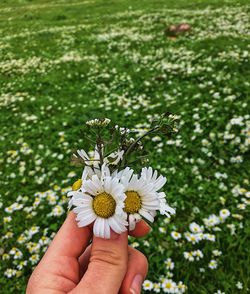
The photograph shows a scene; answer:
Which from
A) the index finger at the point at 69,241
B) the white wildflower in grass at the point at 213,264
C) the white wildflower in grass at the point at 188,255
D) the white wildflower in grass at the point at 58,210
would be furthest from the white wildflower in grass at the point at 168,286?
the index finger at the point at 69,241

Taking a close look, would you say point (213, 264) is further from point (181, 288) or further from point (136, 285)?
point (136, 285)

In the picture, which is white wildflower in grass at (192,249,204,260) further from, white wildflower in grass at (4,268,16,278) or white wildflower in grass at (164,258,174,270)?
white wildflower in grass at (4,268,16,278)

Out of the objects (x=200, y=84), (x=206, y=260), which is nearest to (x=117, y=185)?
(x=206, y=260)

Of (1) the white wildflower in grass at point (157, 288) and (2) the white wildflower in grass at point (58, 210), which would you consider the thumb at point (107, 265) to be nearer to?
(1) the white wildflower in grass at point (157, 288)

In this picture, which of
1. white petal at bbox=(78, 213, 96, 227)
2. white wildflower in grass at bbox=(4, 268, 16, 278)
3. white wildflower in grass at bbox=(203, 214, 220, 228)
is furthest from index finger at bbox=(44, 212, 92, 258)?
white wildflower in grass at bbox=(203, 214, 220, 228)

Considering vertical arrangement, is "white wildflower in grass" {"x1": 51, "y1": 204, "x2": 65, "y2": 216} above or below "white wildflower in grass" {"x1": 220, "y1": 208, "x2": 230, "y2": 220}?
below

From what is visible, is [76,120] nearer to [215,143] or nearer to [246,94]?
[215,143]
